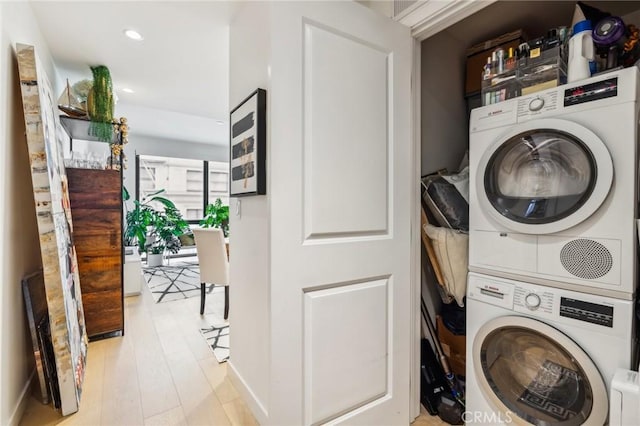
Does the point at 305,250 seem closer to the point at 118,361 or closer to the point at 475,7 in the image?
the point at 475,7

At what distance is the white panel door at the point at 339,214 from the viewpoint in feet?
3.95

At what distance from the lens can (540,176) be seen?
4.42 ft

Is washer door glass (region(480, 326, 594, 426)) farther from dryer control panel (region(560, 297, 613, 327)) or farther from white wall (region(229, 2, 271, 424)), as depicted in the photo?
white wall (region(229, 2, 271, 424))

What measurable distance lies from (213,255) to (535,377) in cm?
254

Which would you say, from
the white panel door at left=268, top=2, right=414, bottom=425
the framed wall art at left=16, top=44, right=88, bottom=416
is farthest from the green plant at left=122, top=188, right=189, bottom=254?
the white panel door at left=268, top=2, right=414, bottom=425

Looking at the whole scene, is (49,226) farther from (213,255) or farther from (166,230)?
(166,230)

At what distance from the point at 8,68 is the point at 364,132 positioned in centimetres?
181

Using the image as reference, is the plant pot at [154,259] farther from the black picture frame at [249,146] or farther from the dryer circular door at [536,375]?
the dryer circular door at [536,375]

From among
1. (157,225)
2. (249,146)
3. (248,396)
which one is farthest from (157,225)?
(249,146)

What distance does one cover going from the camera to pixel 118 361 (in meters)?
2.15

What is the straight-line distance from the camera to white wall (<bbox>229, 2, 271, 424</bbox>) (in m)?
1.36

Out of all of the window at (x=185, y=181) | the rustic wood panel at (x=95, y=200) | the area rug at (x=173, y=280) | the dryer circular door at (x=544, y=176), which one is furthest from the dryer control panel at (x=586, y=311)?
the window at (x=185, y=181)

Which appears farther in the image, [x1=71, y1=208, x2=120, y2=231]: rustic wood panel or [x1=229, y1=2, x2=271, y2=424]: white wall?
[x1=71, y1=208, x2=120, y2=231]: rustic wood panel

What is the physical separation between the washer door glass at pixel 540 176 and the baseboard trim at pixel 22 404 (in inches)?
104
